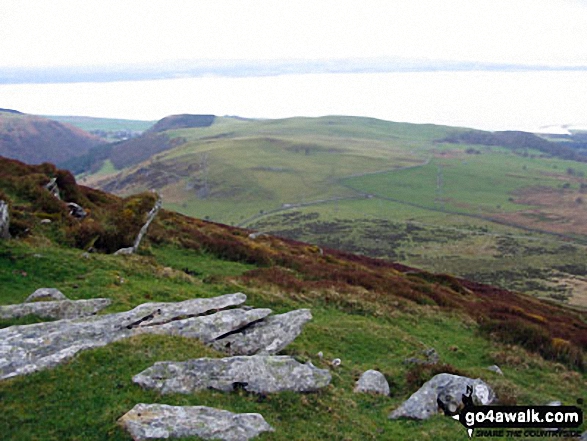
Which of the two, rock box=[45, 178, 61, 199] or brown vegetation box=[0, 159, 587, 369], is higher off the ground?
rock box=[45, 178, 61, 199]

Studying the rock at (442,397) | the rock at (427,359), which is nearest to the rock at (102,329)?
the rock at (427,359)

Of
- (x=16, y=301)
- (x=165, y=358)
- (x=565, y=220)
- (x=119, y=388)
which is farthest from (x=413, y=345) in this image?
(x=565, y=220)

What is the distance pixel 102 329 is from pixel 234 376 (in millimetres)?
5772

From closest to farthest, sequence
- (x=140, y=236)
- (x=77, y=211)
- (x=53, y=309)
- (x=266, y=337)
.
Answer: (x=53, y=309) < (x=266, y=337) < (x=140, y=236) < (x=77, y=211)

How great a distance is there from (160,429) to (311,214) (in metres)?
Result: 182

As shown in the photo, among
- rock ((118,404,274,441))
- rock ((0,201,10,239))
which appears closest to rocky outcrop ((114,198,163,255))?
rock ((0,201,10,239))

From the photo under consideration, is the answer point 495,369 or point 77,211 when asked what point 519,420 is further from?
point 77,211

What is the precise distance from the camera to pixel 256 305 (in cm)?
2580

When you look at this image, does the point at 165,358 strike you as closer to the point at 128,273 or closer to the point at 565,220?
the point at 128,273

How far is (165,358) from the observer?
50.8ft

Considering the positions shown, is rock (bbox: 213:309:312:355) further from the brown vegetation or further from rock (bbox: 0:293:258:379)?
the brown vegetation

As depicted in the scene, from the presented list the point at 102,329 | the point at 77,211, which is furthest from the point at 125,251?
the point at 102,329

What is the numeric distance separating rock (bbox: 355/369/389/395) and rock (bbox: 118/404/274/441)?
6.28 m

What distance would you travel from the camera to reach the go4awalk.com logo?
51.9 feet
